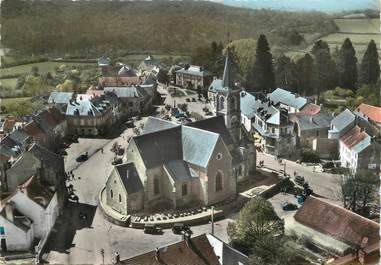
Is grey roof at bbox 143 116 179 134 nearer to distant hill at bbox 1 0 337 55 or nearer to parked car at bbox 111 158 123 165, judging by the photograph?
parked car at bbox 111 158 123 165

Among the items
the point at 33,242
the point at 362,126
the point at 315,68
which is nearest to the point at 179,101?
the point at 315,68

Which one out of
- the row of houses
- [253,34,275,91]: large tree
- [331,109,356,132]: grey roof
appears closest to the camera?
the row of houses

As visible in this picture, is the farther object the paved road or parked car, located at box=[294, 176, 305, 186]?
parked car, located at box=[294, 176, 305, 186]

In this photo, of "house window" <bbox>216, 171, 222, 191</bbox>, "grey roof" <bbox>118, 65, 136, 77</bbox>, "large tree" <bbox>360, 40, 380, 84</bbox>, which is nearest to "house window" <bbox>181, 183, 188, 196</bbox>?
"house window" <bbox>216, 171, 222, 191</bbox>

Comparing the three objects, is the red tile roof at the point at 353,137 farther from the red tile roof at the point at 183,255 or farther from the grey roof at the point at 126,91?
the grey roof at the point at 126,91

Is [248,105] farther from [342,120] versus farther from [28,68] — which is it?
[28,68]

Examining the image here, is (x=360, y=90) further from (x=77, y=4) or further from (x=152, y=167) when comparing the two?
(x=77, y=4)

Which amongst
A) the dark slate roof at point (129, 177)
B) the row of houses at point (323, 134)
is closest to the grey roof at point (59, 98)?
the row of houses at point (323, 134)

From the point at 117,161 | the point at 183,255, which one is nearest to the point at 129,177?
the point at 183,255
